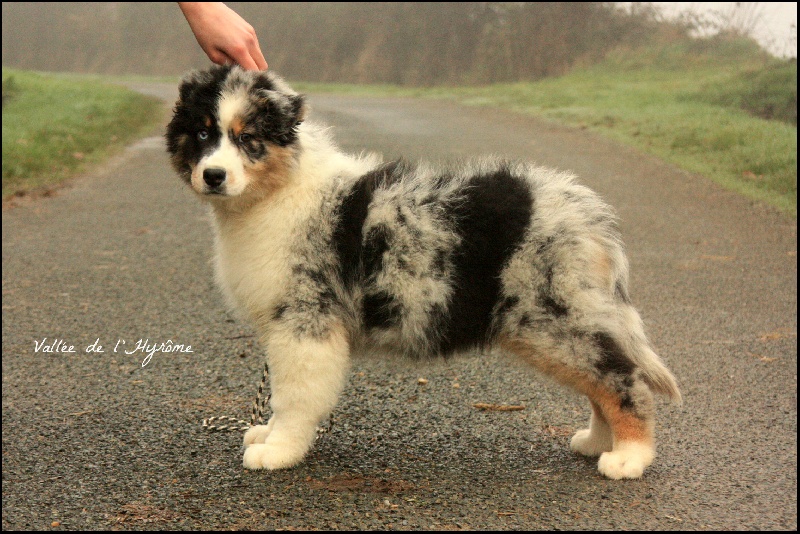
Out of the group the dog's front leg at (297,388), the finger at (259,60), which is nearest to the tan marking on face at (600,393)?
the dog's front leg at (297,388)

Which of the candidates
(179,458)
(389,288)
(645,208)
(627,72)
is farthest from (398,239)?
(627,72)

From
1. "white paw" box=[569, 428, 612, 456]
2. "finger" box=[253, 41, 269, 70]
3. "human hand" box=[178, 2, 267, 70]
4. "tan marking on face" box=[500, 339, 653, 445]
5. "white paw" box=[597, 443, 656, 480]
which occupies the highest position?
"human hand" box=[178, 2, 267, 70]

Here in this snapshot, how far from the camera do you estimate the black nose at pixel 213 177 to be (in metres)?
3.84

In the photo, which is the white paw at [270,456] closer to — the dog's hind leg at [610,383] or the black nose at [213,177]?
the dog's hind leg at [610,383]

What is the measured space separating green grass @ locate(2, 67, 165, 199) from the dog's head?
8.18 metres

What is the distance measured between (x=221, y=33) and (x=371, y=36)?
3520 cm

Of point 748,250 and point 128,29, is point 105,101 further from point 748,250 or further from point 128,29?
point 128,29

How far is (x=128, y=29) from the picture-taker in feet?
155

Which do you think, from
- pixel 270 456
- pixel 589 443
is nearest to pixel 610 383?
pixel 589 443

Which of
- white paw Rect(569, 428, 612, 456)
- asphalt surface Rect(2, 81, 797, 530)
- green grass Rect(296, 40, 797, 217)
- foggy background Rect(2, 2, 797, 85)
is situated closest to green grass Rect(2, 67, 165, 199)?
asphalt surface Rect(2, 81, 797, 530)

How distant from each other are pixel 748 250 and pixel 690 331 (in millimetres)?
2678

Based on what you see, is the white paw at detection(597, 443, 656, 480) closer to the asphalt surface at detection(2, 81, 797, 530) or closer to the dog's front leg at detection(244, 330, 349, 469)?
the asphalt surface at detection(2, 81, 797, 530)

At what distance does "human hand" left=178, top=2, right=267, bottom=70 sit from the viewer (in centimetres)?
405

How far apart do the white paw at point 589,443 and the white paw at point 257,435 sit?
4.96 feet
